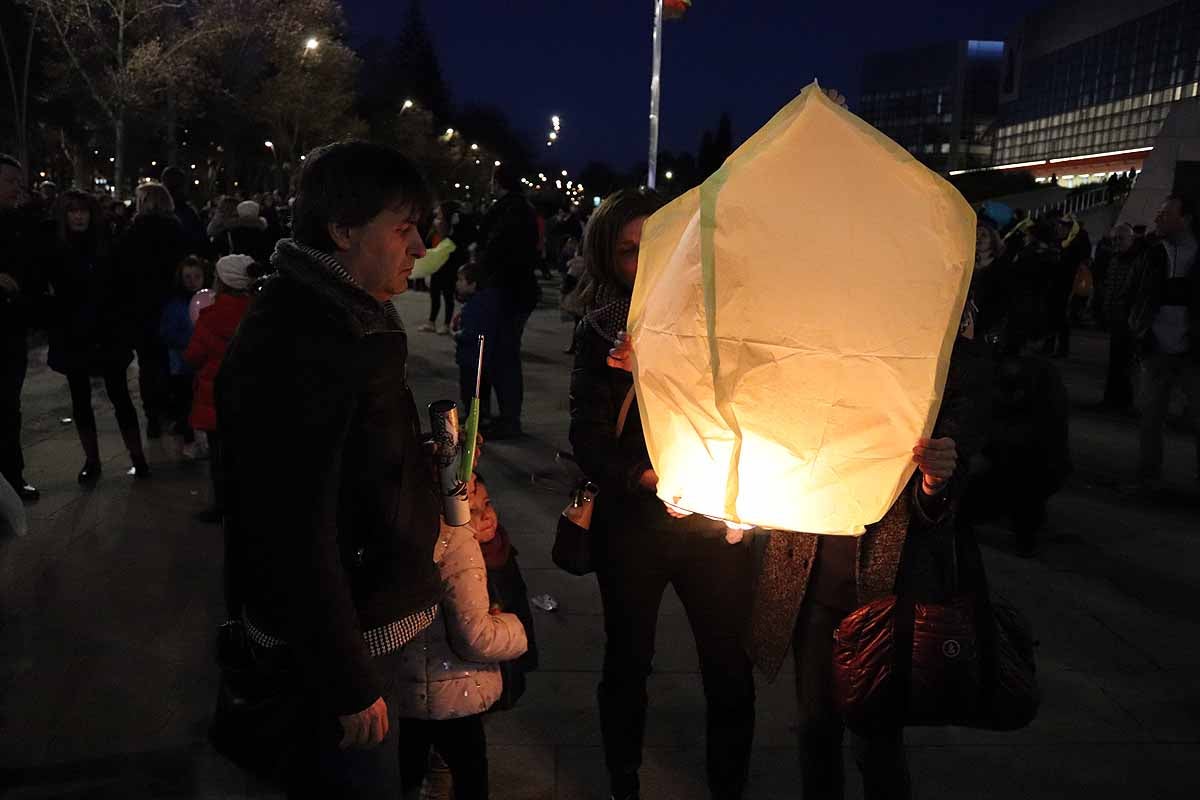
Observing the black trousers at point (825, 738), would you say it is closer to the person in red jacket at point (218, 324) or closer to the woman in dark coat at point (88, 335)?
the person in red jacket at point (218, 324)

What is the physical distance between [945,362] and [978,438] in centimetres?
78

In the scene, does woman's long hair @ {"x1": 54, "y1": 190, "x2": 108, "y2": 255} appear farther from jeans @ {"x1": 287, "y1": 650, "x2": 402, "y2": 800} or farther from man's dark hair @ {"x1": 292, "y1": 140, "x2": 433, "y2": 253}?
jeans @ {"x1": 287, "y1": 650, "x2": 402, "y2": 800}

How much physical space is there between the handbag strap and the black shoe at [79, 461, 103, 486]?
17.3 ft

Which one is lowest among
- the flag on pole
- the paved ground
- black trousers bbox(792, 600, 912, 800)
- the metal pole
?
the paved ground

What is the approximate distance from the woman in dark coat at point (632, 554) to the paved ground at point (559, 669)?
479 millimetres

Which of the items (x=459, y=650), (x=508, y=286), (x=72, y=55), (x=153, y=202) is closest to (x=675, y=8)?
(x=508, y=286)

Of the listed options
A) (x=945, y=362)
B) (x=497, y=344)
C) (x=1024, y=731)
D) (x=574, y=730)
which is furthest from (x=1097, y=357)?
(x=945, y=362)

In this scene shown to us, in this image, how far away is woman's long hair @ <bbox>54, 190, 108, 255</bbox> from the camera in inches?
281

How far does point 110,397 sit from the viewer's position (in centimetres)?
674

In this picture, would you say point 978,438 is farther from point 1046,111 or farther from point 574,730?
point 1046,111

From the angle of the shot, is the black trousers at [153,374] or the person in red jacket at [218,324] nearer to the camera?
the person in red jacket at [218,324]

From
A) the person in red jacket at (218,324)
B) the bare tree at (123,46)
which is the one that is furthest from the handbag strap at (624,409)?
the bare tree at (123,46)

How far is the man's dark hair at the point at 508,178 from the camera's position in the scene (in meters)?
8.31

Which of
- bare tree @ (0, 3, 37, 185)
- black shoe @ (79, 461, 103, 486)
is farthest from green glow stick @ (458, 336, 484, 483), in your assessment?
bare tree @ (0, 3, 37, 185)
